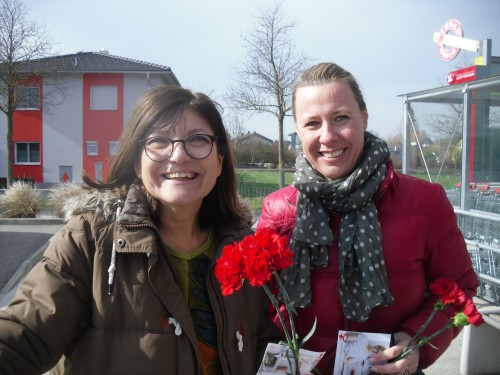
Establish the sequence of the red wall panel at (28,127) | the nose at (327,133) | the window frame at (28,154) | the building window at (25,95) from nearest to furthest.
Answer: the nose at (327,133)
the building window at (25,95)
the window frame at (28,154)
the red wall panel at (28,127)

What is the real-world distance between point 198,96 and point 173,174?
1.25 ft

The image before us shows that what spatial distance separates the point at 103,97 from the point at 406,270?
26.9 m

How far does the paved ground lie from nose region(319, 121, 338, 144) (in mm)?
2970

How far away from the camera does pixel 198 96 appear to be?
1961 millimetres

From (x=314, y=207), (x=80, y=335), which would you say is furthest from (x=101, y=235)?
(x=314, y=207)

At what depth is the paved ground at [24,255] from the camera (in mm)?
4172

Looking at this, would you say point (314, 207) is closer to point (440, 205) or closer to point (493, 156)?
point (440, 205)

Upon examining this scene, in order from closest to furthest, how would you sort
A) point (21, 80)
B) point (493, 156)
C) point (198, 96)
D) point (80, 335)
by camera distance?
point (80, 335)
point (198, 96)
point (493, 156)
point (21, 80)

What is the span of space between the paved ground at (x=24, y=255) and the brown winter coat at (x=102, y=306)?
3219 mm

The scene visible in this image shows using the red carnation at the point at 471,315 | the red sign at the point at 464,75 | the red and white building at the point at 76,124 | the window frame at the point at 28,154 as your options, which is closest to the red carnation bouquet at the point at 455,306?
the red carnation at the point at 471,315

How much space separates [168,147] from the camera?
185cm

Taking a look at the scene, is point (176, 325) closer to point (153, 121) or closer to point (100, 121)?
point (153, 121)

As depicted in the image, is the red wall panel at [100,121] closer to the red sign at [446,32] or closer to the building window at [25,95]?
the building window at [25,95]

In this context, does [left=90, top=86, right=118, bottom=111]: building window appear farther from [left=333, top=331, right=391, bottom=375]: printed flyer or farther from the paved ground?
[left=333, top=331, right=391, bottom=375]: printed flyer
